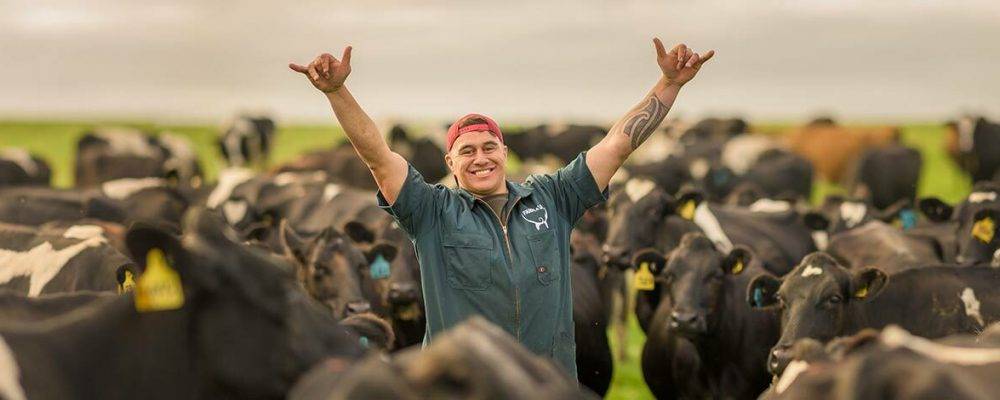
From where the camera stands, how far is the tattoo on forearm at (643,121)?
5270 millimetres

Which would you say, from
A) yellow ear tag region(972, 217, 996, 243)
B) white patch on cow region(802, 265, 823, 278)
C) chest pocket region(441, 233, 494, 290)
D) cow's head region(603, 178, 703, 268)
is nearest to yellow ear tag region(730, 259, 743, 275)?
white patch on cow region(802, 265, 823, 278)

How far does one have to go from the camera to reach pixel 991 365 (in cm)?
359

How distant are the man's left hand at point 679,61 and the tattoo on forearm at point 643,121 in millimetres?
131

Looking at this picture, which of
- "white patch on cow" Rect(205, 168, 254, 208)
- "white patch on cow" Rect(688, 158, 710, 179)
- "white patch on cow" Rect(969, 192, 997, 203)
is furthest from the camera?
"white patch on cow" Rect(688, 158, 710, 179)

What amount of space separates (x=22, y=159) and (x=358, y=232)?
13791 millimetres

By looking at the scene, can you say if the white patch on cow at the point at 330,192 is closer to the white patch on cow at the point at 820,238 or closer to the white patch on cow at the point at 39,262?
the white patch on cow at the point at 820,238

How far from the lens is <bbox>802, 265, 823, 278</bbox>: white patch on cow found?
22.4ft

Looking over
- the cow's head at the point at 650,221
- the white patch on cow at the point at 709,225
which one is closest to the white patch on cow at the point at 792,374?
the cow's head at the point at 650,221

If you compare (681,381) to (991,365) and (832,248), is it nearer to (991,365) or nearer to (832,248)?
(832,248)

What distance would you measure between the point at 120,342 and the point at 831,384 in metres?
1.95

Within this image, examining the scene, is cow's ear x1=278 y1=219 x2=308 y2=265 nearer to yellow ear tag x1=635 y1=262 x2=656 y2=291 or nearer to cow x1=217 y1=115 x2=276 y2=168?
yellow ear tag x1=635 y1=262 x2=656 y2=291

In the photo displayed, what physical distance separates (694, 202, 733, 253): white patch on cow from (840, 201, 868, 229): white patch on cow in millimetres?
1460

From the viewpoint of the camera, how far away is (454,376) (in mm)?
3076

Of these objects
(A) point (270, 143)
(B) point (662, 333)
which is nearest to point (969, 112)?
(A) point (270, 143)
